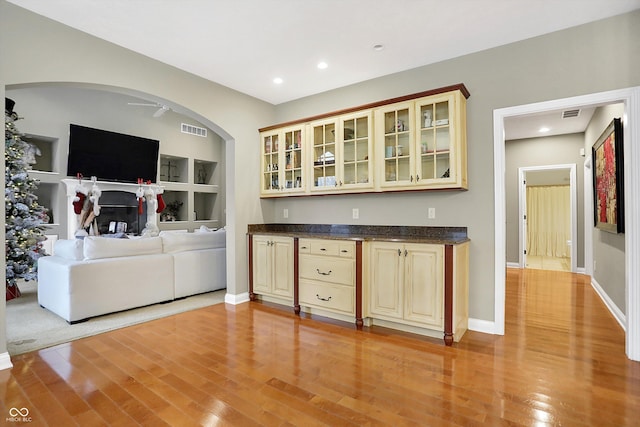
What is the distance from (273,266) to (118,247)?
6.11 feet

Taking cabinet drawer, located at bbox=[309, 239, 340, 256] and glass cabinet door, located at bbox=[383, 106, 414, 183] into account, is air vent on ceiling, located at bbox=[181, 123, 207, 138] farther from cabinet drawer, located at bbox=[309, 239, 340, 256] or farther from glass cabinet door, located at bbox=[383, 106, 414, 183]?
glass cabinet door, located at bbox=[383, 106, 414, 183]

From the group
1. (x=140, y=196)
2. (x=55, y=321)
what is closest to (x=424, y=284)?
(x=55, y=321)

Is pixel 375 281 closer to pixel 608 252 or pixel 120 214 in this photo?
pixel 608 252

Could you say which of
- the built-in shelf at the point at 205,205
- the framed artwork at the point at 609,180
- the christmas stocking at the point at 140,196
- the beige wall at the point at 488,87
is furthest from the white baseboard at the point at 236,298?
the built-in shelf at the point at 205,205

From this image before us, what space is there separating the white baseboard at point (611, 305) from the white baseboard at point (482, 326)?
1071 millimetres

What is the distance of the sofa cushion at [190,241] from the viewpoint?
448 cm

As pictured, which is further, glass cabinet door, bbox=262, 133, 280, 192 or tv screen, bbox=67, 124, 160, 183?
tv screen, bbox=67, 124, 160, 183

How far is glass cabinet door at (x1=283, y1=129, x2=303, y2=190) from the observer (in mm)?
4441

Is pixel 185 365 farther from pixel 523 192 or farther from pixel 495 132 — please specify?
pixel 523 192

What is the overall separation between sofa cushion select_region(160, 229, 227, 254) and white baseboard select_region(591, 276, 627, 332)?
191 inches

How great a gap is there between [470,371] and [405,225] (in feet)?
5.64

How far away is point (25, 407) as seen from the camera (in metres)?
2.05

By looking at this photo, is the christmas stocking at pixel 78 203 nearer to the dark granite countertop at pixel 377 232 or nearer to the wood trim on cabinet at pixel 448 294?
the dark granite countertop at pixel 377 232

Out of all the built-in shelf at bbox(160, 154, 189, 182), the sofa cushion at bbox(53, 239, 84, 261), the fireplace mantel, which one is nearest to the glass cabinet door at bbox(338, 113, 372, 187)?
the sofa cushion at bbox(53, 239, 84, 261)
